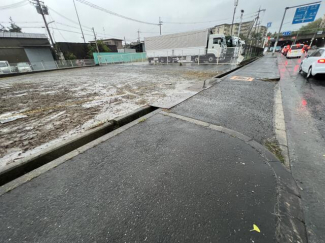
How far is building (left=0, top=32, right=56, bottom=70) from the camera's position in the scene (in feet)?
66.2

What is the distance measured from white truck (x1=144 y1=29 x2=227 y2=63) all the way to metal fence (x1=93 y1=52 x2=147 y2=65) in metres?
8.43

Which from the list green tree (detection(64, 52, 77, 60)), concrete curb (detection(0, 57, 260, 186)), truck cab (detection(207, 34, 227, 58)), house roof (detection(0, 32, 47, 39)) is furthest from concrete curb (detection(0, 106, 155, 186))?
house roof (detection(0, 32, 47, 39))

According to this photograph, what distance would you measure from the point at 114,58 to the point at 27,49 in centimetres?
1375

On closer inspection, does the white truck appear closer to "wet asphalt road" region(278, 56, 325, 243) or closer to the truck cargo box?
the truck cargo box

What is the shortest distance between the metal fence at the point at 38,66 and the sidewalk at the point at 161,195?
923 inches

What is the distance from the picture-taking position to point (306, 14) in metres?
19.3

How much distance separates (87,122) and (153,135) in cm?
190

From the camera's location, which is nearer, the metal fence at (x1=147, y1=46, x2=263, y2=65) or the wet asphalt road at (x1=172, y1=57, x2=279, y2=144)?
the wet asphalt road at (x1=172, y1=57, x2=279, y2=144)

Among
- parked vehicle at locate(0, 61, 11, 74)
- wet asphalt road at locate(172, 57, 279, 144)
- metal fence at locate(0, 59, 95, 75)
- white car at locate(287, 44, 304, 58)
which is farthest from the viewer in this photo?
white car at locate(287, 44, 304, 58)

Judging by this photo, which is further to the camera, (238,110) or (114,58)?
(114,58)

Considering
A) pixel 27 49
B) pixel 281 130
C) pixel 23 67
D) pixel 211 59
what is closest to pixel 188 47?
pixel 211 59

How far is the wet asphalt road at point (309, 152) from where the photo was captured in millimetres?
1441

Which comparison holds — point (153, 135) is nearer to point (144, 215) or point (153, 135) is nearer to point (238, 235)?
point (144, 215)

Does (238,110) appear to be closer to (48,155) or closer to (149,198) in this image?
(149,198)
